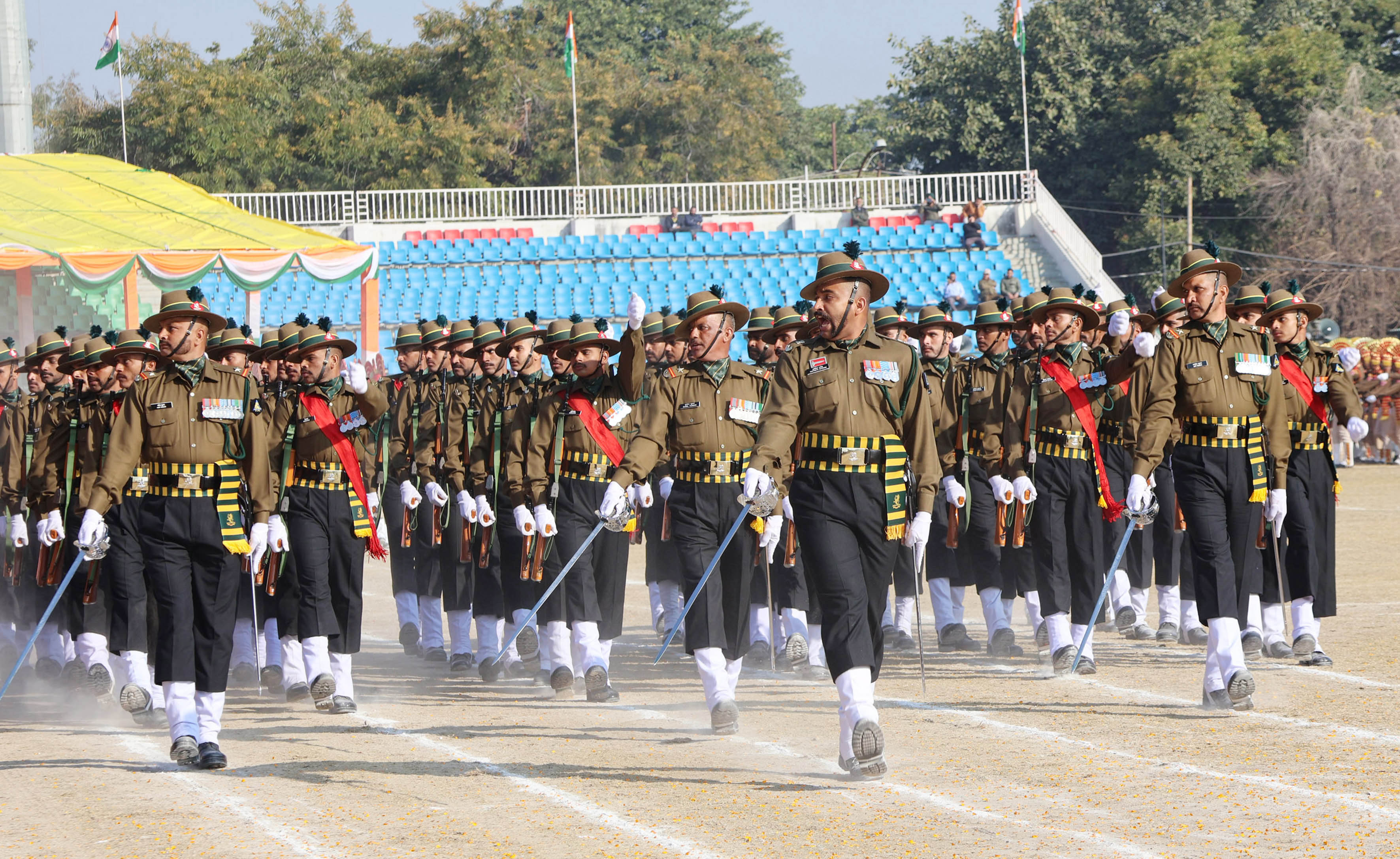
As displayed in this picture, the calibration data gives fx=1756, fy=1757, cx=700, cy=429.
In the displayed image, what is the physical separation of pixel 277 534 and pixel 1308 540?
5.79 m

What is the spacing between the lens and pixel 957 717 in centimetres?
871

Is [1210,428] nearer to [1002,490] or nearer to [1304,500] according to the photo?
[1304,500]

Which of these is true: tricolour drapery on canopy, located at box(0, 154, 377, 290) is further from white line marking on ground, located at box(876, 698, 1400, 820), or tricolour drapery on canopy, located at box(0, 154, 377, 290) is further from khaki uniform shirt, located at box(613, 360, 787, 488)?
white line marking on ground, located at box(876, 698, 1400, 820)

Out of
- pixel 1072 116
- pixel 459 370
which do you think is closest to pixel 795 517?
pixel 459 370

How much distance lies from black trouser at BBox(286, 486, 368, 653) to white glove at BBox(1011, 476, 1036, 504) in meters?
3.82

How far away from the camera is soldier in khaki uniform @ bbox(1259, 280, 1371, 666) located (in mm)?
10133

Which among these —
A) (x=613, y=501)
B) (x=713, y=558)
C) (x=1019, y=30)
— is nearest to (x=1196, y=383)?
(x=713, y=558)

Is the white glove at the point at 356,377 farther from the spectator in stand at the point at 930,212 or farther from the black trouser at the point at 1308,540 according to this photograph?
the spectator in stand at the point at 930,212

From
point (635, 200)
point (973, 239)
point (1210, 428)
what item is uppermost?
point (635, 200)

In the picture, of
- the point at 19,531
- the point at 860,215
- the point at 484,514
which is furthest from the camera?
the point at 860,215

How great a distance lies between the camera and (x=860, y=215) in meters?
41.2

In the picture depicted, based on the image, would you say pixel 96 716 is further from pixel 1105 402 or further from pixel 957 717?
pixel 1105 402

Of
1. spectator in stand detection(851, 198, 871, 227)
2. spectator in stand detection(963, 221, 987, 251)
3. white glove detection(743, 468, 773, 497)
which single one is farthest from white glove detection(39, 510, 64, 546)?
spectator in stand detection(851, 198, 871, 227)

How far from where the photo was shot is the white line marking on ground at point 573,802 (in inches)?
241
